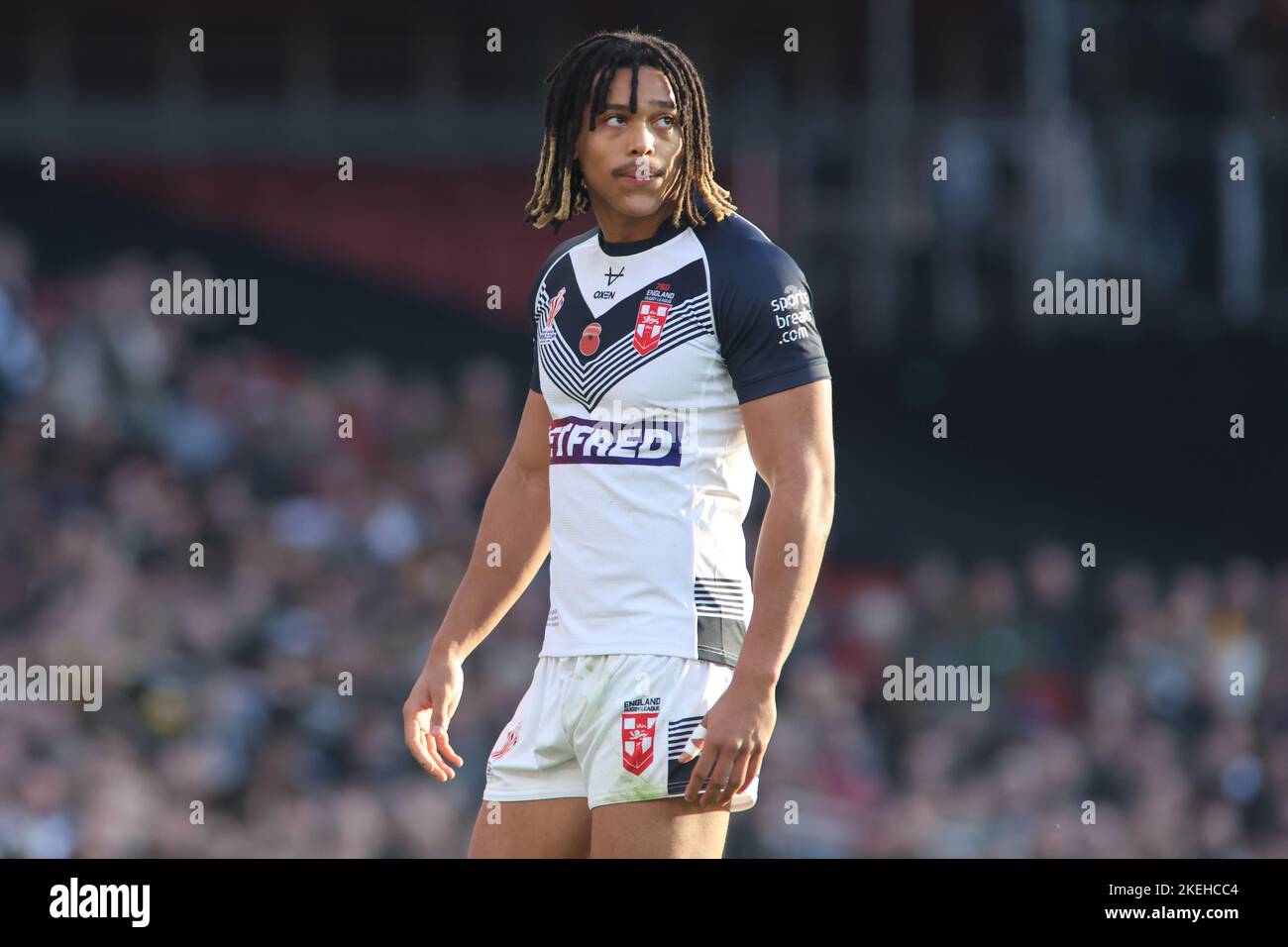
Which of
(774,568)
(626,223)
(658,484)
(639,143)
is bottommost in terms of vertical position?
(774,568)

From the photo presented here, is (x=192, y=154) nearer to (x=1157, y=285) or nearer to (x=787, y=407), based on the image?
(x=1157, y=285)

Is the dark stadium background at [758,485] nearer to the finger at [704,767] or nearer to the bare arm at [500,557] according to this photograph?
the bare arm at [500,557]

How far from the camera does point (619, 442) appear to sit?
359 cm

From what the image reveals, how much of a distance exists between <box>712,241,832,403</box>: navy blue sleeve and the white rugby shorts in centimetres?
53

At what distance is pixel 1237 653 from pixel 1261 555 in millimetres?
898

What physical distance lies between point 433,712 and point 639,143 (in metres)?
1.23

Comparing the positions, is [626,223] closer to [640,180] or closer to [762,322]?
[640,180]

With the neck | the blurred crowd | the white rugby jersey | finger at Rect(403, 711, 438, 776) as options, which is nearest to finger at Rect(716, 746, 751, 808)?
the white rugby jersey

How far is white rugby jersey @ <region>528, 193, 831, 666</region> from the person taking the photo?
139 inches

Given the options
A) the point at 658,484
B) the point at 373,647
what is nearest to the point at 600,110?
the point at 658,484

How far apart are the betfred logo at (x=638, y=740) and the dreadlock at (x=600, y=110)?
948 millimetres

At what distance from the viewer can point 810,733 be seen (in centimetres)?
967

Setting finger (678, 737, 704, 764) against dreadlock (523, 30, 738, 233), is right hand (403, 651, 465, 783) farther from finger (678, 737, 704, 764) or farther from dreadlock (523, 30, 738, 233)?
dreadlock (523, 30, 738, 233)

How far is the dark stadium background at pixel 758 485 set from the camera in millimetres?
9328
